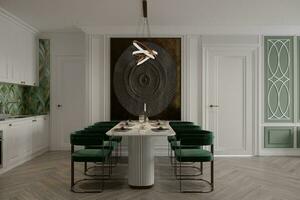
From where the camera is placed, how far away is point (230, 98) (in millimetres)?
6590

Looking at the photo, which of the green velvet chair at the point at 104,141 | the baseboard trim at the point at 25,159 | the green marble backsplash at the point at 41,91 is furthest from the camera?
the green marble backsplash at the point at 41,91

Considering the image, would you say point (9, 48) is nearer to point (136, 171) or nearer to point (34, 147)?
point (34, 147)

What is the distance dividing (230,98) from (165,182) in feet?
9.24

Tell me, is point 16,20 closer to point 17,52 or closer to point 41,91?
point 17,52

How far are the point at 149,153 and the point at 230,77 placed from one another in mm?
3190

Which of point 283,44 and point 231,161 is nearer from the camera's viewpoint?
point 231,161

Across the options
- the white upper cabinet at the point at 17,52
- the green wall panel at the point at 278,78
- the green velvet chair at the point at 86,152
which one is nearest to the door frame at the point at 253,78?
the green wall panel at the point at 278,78

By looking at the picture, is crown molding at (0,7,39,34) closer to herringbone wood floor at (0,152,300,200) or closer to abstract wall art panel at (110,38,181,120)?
abstract wall art panel at (110,38,181,120)

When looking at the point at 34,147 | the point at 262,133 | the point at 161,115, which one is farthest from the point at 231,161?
the point at 34,147

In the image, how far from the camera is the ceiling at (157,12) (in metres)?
5.01

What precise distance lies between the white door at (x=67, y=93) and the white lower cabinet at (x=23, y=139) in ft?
0.93

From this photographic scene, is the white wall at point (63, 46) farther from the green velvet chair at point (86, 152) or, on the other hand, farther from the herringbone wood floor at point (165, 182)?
the green velvet chair at point (86, 152)

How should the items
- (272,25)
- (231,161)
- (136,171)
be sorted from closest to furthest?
(136,171) → (231,161) → (272,25)

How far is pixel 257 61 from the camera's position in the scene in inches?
258
